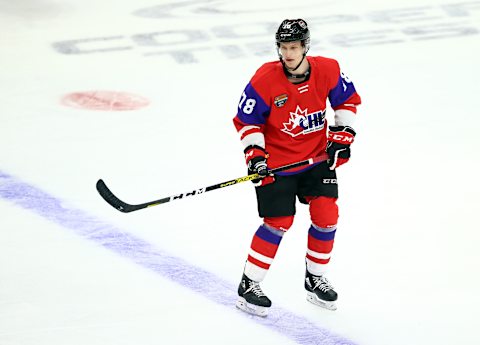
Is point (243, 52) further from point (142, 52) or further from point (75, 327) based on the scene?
point (75, 327)

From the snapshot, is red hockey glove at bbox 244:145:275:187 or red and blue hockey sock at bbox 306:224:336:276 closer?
red hockey glove at bbox 244:145:275:187

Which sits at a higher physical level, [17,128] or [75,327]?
[17,128]

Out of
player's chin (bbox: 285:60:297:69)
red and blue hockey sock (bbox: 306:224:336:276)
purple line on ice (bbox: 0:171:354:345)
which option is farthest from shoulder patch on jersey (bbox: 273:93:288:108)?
purple line on ice (bbox: 0:171:354:345)

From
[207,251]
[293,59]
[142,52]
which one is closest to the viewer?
[293,59]

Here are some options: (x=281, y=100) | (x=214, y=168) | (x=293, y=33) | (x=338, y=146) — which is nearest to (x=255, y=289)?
(x=338, y=146)

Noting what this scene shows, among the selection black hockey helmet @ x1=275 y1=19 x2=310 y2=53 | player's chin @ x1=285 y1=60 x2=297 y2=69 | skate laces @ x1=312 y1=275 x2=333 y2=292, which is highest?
black hockey helmet @ x1=275 y1=19 x2=310 y2=53

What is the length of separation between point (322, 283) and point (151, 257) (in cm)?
77

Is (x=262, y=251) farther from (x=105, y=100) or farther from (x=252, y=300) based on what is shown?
(x=105, y=100)

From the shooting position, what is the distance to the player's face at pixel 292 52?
4.38 meters

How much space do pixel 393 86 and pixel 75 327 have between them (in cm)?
328

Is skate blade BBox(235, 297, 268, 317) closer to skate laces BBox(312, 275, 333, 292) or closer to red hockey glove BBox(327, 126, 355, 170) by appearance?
skate laces BBox(312, 275, 333, 292)

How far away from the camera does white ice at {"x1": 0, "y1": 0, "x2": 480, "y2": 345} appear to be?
4.56 m

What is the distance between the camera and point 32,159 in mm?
5992

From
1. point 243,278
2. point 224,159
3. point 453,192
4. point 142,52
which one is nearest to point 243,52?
point 142,52
